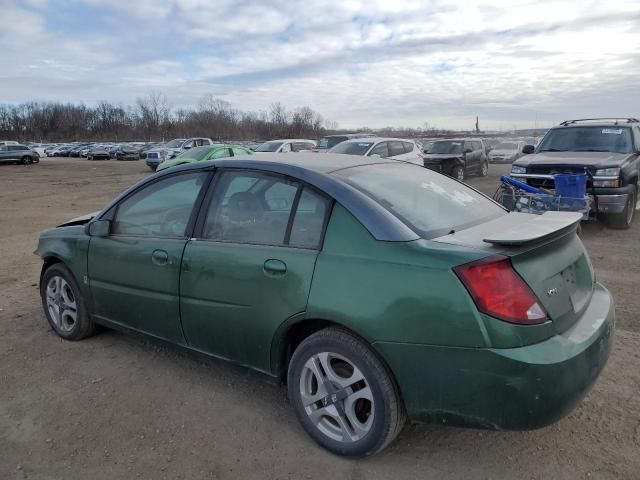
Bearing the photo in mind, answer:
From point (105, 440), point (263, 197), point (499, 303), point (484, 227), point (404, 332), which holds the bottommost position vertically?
point (105, 440)

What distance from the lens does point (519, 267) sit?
2344mm

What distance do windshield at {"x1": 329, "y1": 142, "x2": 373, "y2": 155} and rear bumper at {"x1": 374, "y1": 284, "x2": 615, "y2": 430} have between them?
42.5 feet

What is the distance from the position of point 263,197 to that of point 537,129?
100 meters

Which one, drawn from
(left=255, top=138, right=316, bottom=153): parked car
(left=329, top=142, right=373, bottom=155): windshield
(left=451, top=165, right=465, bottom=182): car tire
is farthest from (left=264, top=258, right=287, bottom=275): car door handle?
(left=255, top=138, right=316, bottom=153): parked car

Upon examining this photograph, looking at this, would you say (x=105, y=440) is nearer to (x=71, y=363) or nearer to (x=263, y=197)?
(x=71, y=363)

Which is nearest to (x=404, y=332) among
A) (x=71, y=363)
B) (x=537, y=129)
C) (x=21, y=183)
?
(x=71, y=363)

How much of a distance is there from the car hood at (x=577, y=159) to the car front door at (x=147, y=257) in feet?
23.0

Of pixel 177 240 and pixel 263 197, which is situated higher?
pixel 263 197

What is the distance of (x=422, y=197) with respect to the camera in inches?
122

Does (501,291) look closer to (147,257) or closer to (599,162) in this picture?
(147,257)

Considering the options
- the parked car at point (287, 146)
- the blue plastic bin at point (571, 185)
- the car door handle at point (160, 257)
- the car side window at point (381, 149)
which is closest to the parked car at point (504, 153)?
the parked car at point (287, 146)

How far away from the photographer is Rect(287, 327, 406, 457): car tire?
8.15ft

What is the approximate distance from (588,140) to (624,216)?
5.82 ft

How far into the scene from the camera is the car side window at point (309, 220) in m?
2.76
